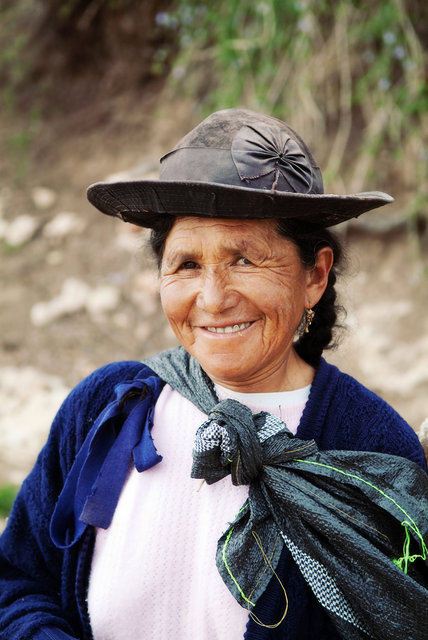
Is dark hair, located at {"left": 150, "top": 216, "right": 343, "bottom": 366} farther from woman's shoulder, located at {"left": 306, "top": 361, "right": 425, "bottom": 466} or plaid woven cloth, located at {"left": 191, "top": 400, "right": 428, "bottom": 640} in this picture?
plaid woven cloth, located at {"left": 191, "top": 400, "right": 428, "bottom": 640}

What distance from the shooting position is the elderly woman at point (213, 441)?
5.41ft

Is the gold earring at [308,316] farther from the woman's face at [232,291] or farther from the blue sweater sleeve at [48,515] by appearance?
the blue sweater sleeve at [48,515]

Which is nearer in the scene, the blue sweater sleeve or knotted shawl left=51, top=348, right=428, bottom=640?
knotted shawl left=51, top=348, right=428, bottom=640

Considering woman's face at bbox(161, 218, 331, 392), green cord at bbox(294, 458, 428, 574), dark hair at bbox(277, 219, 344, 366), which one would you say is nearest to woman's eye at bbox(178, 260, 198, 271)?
woman's face at bbox(161, 218, 331, 392)

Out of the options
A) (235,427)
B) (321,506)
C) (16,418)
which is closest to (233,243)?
(235,427)

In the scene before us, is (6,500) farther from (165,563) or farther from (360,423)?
(360,423)

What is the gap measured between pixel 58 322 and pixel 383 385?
2.83m

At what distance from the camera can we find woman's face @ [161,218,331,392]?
1.70 metres

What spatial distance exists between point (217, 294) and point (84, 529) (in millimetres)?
745

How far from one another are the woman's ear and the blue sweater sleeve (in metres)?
0.57

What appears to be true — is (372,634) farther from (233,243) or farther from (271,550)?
(233,243)

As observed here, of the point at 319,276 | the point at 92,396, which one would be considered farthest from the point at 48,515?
the point at 319,276

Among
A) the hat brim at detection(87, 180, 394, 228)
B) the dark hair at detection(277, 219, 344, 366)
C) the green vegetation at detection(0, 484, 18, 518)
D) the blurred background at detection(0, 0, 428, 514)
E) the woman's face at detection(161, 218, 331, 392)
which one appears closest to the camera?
the hat brim at detection(87, 180, 394, 228)

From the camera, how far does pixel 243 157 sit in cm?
161
